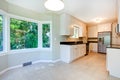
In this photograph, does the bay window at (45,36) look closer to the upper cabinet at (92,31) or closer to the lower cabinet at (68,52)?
the lower cabinet at (68,52)

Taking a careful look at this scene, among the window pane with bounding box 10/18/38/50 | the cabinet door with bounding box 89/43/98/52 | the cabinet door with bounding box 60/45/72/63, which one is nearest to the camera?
the window pane with bounding box 10/18/38/50

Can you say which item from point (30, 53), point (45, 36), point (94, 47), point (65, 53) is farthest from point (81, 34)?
point (30, 53)

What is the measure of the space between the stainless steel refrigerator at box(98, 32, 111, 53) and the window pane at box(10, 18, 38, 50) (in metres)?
5.09

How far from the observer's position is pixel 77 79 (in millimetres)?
2580

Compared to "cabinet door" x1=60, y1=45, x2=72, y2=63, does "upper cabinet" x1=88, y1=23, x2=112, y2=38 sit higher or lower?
higher

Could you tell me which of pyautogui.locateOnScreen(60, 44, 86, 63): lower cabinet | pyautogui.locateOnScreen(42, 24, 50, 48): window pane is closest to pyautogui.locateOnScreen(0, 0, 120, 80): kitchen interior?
pyautogui.locateOnScreen(60, 44, 86, 63): lower cabinet

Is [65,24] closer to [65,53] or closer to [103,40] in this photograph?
[65,53]

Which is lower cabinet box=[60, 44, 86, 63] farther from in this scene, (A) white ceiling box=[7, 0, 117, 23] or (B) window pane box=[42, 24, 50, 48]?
(A) white ceiling box=[7, 0, 117, 23]

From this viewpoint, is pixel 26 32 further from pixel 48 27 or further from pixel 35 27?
pixel 48 27

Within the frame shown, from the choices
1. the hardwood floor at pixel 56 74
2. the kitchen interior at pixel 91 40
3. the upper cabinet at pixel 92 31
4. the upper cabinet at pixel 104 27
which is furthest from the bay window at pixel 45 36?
the upper cabinet at pixel 92 31

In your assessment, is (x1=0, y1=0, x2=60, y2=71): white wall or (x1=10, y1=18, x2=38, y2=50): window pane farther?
(x1=10, y1=18, x2=38, y2=50): window pane

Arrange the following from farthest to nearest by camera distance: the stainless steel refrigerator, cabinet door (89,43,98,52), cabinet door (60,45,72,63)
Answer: cabinet door (89,43,98,52) < the stainless steel refrigerator < cabinet door (60,45,72,63)

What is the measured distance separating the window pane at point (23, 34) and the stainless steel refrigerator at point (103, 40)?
5.09m

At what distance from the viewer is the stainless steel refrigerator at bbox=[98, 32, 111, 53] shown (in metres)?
6.66
